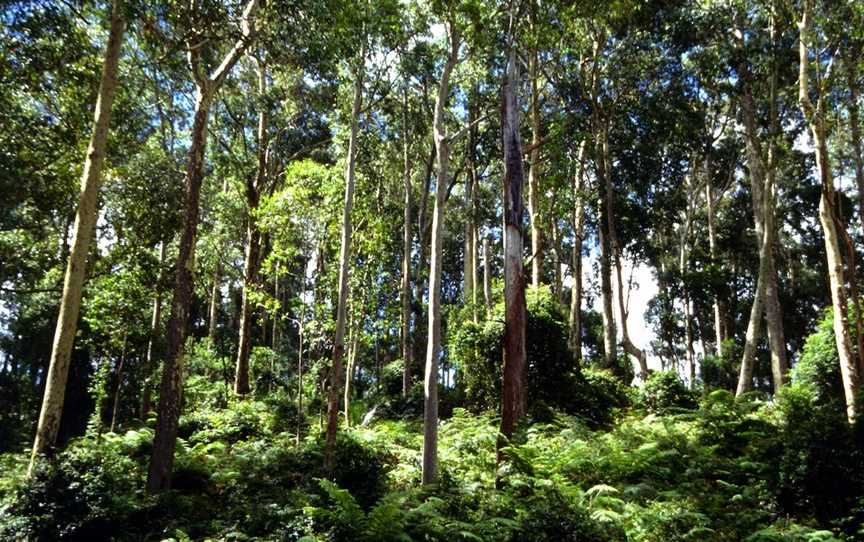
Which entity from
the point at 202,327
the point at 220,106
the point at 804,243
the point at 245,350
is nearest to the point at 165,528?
the point at 245,350

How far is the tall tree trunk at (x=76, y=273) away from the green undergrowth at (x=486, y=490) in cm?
84

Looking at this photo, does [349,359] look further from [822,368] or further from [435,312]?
[822,368]

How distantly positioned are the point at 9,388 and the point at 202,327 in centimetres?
1347

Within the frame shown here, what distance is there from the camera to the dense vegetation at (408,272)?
330 inches

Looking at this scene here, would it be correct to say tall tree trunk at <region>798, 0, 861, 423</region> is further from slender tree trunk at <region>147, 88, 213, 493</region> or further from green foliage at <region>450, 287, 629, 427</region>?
slender tree trunk at <region>147, 88, 213, 493</region>

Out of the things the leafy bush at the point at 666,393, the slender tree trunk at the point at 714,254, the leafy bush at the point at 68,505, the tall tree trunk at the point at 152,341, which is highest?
the slender tree trunk at the point at 714,254

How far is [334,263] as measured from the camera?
58.0ft

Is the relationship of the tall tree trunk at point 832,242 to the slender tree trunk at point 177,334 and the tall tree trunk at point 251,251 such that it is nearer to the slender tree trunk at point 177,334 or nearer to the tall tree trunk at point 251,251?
the slender tree trunk at point 177,334

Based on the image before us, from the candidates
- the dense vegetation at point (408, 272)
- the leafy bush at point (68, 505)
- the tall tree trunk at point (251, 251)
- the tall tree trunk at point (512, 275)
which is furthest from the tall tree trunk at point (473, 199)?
the leafy bush at point (68, 505)

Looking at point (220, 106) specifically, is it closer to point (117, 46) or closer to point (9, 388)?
point (117, 46)

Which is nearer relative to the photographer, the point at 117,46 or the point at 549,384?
the point at 117,46

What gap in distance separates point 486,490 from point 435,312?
3.15m

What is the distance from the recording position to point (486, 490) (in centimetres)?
896

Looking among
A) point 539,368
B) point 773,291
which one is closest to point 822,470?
point 539,368
